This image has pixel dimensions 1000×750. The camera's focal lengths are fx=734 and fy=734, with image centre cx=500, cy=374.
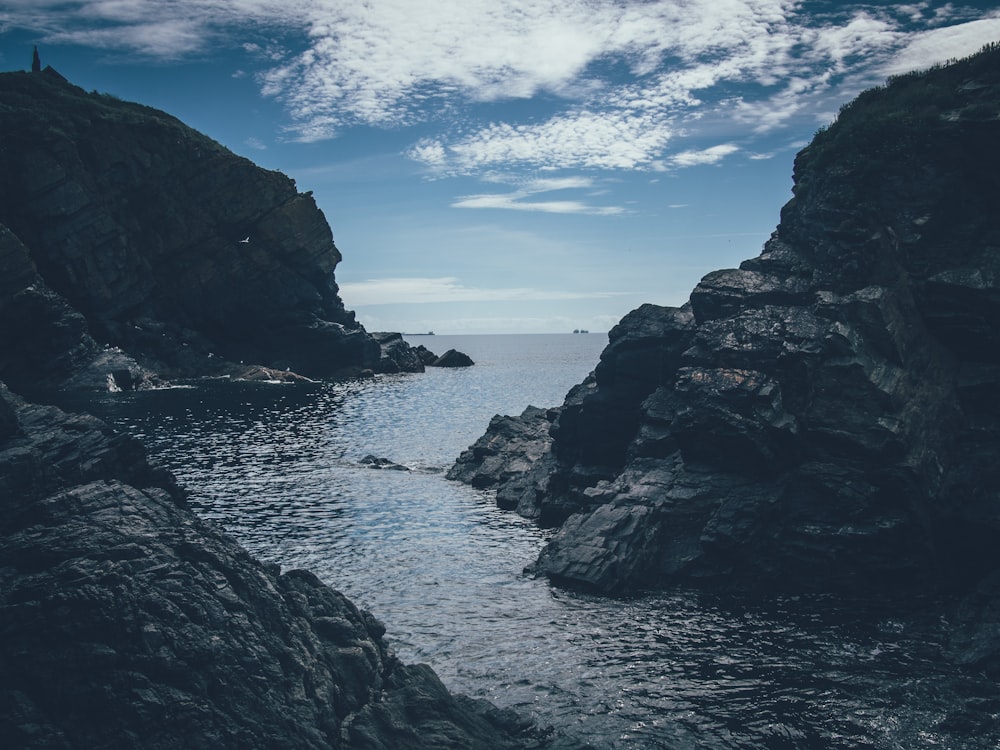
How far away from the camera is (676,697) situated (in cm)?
2758

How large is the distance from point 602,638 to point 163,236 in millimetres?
132486

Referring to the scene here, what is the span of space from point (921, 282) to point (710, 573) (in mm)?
21605

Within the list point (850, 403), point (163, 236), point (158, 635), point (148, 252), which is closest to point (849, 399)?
point (850, 403)

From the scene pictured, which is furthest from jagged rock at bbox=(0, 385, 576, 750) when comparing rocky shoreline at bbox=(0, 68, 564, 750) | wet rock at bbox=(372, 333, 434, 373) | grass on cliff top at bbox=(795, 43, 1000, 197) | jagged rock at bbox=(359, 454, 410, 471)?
wet rock at bbox=(372, 333, 434, 373)

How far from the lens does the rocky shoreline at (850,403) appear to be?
1517 inches

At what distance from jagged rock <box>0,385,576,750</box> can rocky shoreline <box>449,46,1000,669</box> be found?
57.2ft

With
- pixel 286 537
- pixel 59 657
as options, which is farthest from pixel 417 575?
pixel 59 657

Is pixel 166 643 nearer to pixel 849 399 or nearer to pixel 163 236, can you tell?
pixel 849 399

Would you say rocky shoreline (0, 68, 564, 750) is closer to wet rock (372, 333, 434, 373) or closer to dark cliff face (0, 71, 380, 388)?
dark cliff face (0, 71, 380, 388)

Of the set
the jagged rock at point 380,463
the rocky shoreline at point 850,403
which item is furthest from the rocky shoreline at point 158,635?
the jagged rock at point 380,463

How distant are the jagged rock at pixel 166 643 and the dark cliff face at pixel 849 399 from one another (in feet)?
57.2

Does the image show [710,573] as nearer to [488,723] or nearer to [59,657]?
[488,723]

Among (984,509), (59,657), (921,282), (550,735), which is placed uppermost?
(921,282)

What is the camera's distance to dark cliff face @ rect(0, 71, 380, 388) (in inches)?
4707
